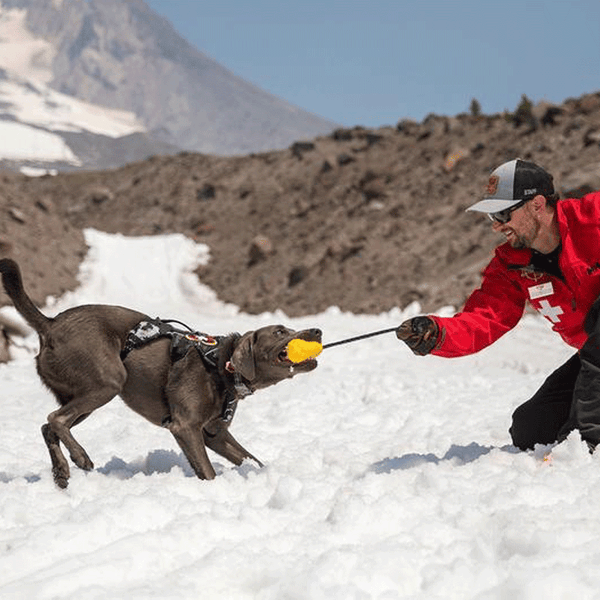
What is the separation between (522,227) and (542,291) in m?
0.45

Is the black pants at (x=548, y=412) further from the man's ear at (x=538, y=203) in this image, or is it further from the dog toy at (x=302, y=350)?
the dog toy at (x=302, y=350)

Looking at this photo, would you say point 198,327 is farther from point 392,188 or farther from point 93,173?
point 93,173

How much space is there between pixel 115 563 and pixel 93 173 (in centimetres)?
4190

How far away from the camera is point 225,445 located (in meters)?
5.04

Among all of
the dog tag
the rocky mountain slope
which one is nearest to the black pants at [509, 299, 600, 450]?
the dog tag

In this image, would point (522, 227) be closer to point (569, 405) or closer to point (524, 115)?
point (569, 405)

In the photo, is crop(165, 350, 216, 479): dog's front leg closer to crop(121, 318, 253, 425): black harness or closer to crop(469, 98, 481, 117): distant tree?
crop(121, 318, 253, 425): black harness

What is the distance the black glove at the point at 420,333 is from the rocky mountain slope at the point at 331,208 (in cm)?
1120

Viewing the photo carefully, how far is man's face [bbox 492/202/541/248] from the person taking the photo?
4.26m

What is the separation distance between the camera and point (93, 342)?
4629mm

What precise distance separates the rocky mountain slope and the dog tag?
11.6 metres

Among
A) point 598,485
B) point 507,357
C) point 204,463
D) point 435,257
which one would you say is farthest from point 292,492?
point 435,257

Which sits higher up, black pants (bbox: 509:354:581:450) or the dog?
black pants (bbox: 509:354:581:450)

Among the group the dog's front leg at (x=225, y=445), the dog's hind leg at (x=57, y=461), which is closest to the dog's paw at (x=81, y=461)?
the dog's hind leg at (x=57, y=461)
